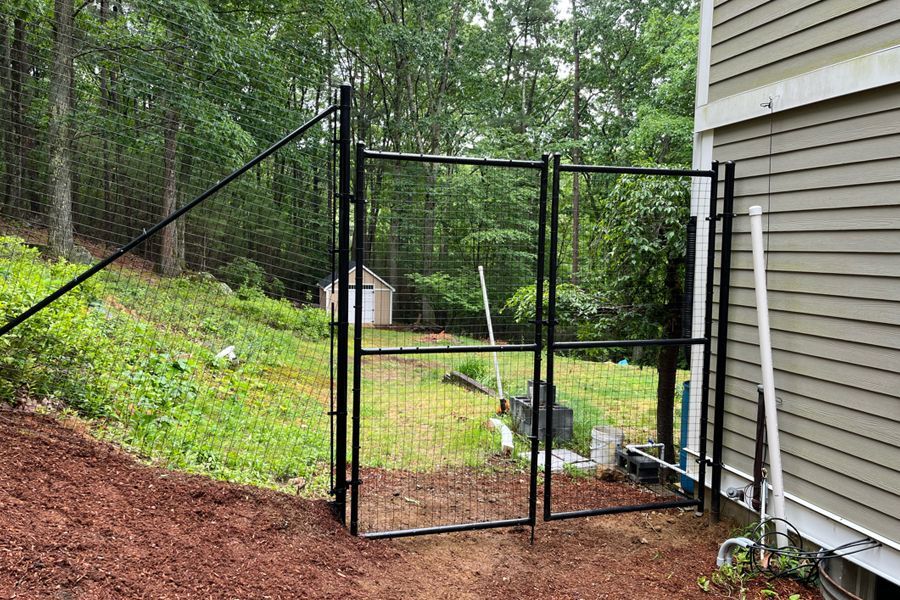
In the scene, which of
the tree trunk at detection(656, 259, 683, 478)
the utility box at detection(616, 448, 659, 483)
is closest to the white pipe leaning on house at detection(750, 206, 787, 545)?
the tree trunk at detection(656, 259, 683, 478)

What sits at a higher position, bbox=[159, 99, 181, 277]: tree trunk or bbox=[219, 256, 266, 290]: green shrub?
bbox=[159, 99, 181, 277]: tree trunk

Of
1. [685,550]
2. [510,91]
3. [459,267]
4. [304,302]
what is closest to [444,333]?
[459,267]

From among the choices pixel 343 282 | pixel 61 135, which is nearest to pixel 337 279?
pixel 343 282

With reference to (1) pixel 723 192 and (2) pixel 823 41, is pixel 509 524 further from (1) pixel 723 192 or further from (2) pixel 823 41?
(2) pixel 823 41

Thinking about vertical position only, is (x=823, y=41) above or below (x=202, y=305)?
above

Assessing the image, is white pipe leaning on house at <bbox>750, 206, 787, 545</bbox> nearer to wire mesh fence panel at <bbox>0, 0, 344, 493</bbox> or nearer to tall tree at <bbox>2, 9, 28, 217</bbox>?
wire mesh fence panel at <bbox>0, 0, 344, 493</bbox>

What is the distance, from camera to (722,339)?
12.2 ft

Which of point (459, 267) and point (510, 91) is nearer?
point (459, 267)

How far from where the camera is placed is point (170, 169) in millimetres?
3807

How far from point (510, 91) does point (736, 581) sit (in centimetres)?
2122

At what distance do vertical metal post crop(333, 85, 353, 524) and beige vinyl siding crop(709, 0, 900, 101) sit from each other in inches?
92.8

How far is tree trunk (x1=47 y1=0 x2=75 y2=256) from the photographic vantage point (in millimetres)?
3508

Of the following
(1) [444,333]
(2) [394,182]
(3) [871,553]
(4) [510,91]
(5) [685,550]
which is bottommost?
(5) [685,550]

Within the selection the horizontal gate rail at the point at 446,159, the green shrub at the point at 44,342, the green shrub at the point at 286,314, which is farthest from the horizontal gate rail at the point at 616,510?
the green shrub at the point at 44,342
